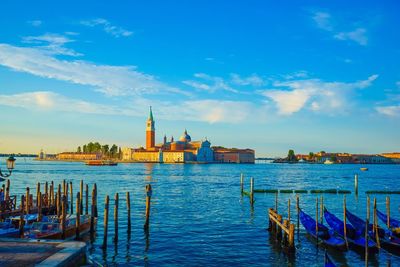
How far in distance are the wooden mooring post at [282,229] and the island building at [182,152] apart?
126 meters

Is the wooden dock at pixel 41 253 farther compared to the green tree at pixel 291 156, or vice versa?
the green tree at pixel 291 156

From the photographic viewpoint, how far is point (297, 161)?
191 m

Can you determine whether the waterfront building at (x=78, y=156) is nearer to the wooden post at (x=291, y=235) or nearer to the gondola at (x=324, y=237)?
the gondola at (x=324, y=237)

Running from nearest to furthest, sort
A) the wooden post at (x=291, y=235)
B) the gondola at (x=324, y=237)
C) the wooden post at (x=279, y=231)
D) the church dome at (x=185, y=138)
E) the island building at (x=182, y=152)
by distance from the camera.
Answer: the wooden post at (x=291, y=235) < the gondola at (x=324, y=237) < the wooden post at (x=279, y=231) < the island building at (x=182, y=152) < the church dome at (x=185, y=138)

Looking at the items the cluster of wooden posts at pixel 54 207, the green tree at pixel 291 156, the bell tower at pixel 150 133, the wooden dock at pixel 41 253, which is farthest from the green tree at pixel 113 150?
the wooden dock at pixel 41 253

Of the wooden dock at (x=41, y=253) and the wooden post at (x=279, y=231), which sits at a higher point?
the wooden dock at (x=41, y=253)

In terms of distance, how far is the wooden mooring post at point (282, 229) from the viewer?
1285 cm

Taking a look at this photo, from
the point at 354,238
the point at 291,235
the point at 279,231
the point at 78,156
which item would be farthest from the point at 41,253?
the point at 78,156

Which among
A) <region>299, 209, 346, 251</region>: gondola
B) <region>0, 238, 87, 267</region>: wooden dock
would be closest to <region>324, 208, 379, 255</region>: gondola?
<region>299, 209, 346, 251</region>: gondola

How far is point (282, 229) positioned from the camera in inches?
601

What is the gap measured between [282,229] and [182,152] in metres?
129

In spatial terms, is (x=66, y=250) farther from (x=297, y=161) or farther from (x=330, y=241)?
(x=297, y=161)

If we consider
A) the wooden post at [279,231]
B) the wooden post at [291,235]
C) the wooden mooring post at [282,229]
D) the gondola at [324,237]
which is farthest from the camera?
the wooden post at [279,231]

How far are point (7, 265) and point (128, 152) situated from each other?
155 metres
